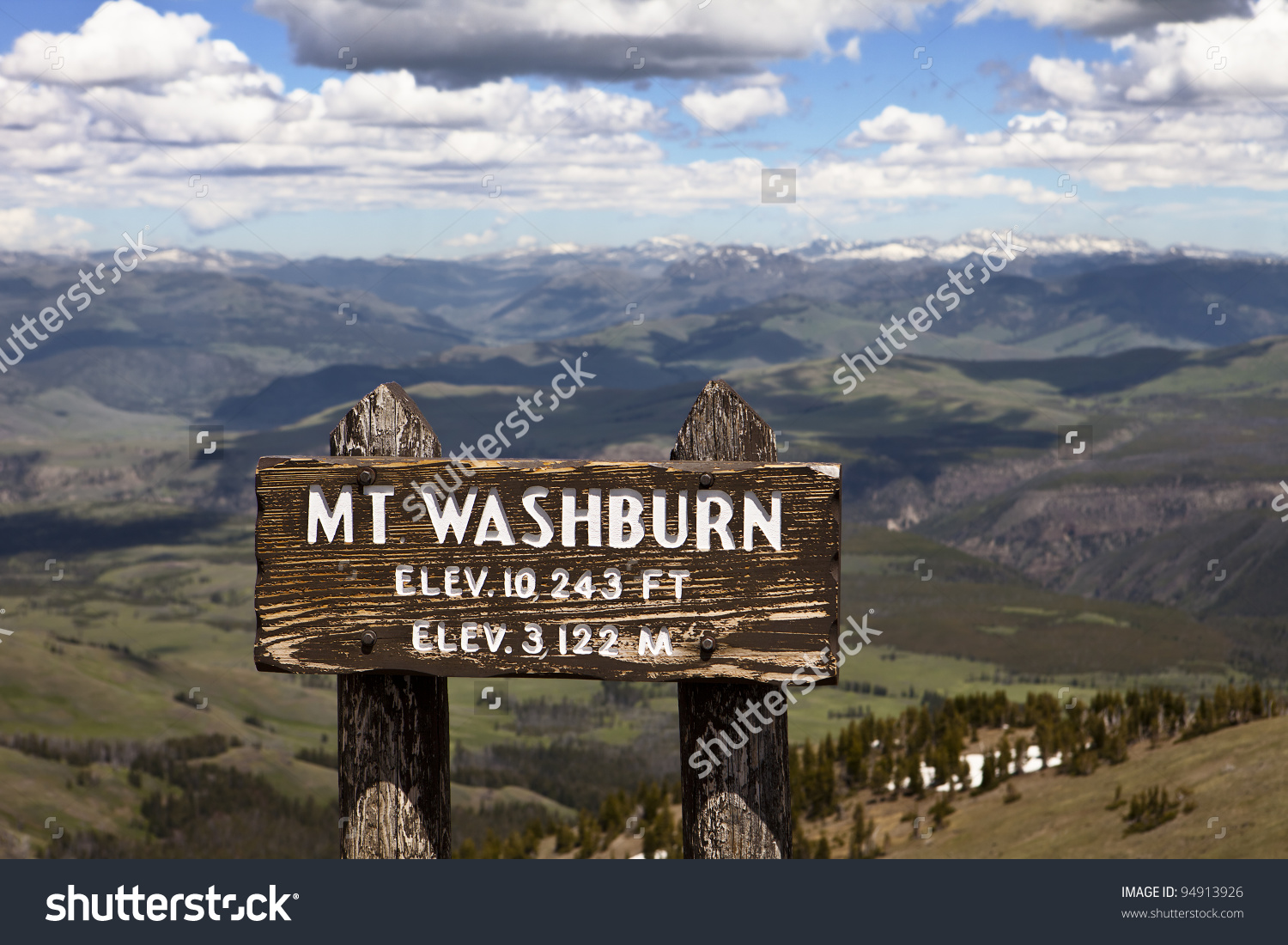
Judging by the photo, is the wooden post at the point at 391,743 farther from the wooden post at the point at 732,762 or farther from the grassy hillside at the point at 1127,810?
the grassy hillside at the point at 1127,810

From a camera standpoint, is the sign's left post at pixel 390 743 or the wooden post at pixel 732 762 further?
the sign's left post at pixel 390 743

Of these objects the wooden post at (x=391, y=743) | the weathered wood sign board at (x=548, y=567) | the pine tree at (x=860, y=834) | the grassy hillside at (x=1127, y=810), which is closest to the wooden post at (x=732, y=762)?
the weathered wood sign board at (x=548, y=567)

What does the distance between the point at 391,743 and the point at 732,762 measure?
2257 millimetres

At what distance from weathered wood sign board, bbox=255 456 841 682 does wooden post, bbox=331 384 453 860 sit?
8.9 inches

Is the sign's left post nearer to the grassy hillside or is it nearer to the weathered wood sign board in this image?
the weathered wood sign board

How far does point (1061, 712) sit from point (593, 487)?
161 feet

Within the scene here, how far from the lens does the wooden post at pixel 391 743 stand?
24.3 ft

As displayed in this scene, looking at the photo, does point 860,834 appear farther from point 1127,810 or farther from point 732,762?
point 732,762

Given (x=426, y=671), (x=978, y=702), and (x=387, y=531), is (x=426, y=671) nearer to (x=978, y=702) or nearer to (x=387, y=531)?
(x=387, y=531)

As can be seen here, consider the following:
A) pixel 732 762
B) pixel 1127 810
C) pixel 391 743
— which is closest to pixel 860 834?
pixel 1127 810

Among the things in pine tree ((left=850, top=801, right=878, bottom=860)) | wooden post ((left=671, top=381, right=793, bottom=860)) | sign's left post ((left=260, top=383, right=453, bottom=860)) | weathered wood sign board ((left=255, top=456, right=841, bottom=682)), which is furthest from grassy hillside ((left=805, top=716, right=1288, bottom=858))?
sign's left post ((left=260, top=383, right=453, bottom=860))

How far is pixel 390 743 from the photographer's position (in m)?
7.45

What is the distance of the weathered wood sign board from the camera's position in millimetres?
7125

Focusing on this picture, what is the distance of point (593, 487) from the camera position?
23.9ft
